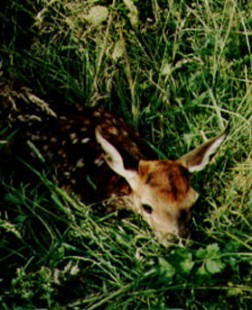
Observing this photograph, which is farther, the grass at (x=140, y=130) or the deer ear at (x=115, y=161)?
the deer ear at (x=115, y=161)

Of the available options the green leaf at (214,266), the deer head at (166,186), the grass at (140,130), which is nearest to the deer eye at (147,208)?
the deer head at (166,186)

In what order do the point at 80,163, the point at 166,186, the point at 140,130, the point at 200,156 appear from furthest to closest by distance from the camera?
the point at 140,130 → the point at 80,163 → the point at 200,156 → the point at 166,186

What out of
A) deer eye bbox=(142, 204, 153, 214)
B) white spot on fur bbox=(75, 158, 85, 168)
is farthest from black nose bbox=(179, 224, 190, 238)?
white spot on fur bbox=(75, 158, 85, 168)

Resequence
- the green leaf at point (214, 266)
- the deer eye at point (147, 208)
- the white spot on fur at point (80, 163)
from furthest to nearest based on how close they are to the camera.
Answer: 1. the white spot on fur at point (80, 163)
2. the deer eye at point (147, 208)
3. the green leaf at point (214, 266)

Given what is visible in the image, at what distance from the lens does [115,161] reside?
4.11 meters

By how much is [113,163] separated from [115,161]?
0.03 meters

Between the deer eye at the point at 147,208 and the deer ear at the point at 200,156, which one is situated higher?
the deer ear at the point at 200,156

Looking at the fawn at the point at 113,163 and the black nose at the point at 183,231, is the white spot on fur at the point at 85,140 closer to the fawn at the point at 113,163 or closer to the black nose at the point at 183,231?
the fawn at the point at 113,163

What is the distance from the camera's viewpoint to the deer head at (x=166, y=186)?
155 inches

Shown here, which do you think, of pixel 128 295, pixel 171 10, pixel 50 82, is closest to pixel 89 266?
pixel 128 295

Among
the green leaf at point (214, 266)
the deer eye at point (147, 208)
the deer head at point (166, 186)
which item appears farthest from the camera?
the deer eye at point (147, 208)

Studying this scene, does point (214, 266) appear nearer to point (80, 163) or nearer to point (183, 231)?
point (183, 231)

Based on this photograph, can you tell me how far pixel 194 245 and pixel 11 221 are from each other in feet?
3.52

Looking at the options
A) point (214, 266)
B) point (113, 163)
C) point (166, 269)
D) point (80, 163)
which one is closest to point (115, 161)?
point (113, 163)
